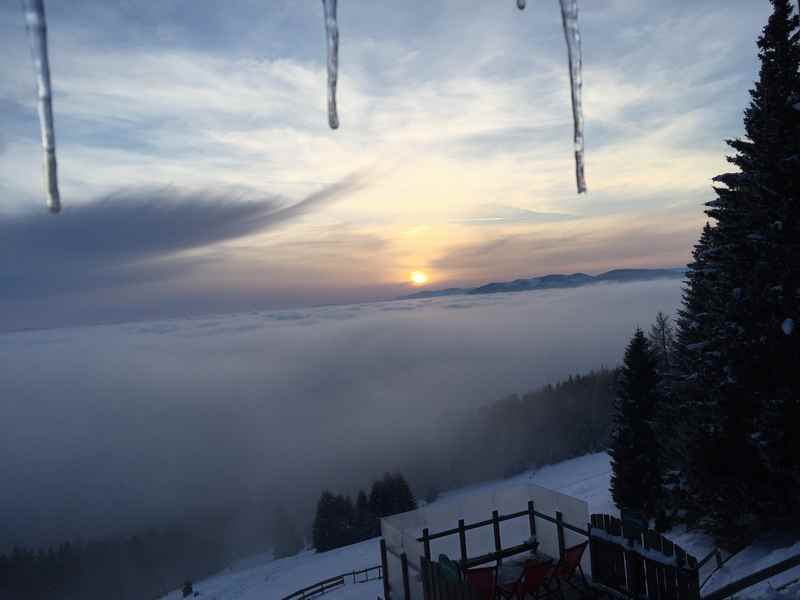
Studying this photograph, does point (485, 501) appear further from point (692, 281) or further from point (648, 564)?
point (692, 281)

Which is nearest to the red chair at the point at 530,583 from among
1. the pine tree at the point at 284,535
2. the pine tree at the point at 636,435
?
the pine tree at the point at 636,435

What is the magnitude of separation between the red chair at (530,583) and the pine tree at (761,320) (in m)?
5.41

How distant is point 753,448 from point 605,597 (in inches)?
204

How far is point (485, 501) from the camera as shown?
12.6 metres

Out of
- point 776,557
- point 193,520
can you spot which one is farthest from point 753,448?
point 193,520

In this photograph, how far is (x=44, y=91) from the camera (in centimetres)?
243

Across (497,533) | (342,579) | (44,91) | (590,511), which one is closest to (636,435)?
(590,511)

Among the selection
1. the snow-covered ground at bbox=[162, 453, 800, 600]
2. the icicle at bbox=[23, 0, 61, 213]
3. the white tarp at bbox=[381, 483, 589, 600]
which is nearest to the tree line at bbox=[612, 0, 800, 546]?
the snow-covered ground at bbox=[162, 453, 800, 600]

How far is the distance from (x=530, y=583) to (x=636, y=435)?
51.0 feet

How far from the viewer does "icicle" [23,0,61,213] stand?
7.63 ft

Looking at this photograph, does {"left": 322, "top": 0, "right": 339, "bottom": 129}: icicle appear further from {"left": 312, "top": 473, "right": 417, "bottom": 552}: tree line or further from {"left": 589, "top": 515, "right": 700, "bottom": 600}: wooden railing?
{"left": 312, "top": 473, "right": 417, "bottom": 552}: tree line

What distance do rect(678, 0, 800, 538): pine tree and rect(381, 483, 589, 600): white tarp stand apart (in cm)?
403

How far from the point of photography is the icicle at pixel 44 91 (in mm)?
2324

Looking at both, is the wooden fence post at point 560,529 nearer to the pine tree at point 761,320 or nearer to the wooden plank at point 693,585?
the wooden plank at point 693,585
